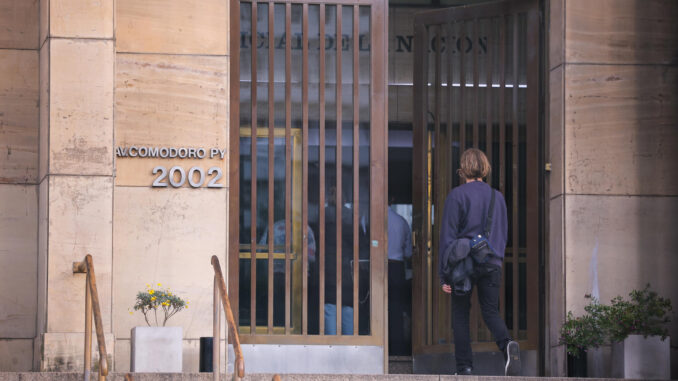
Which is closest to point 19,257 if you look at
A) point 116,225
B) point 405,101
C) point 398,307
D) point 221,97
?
point 116,225

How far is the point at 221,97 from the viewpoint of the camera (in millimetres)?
10516

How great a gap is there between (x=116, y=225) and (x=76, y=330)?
1143 millimetres

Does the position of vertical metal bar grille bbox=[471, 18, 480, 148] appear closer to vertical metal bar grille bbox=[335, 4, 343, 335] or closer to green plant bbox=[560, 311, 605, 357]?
vertical metal bar grille bbox=[335, 4, 343, 335]

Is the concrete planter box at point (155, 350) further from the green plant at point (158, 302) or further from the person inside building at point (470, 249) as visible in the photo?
the person inside building at point (470, 249)

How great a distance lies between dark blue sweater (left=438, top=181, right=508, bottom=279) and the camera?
9578 mm

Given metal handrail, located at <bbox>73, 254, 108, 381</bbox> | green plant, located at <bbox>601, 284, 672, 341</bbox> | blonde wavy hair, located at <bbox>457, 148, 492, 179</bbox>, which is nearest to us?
metal handrail, located at <bbox>73, 254, 108, 381</bbox>

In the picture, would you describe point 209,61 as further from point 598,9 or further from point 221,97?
point 598,9

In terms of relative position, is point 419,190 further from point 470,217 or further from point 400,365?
point 470,217

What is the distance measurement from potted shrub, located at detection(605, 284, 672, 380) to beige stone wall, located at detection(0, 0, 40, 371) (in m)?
5.04

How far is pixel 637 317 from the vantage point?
32.6 ft

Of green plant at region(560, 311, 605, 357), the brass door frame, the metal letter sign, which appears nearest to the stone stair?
green plant at region(560, 311, 605, 357)

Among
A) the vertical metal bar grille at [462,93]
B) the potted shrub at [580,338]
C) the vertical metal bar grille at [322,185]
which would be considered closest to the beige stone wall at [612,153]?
the potted shrub at [580,338]

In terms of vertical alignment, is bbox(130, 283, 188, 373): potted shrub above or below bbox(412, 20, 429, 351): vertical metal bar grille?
below

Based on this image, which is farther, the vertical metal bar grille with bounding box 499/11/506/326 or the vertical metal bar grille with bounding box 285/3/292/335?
the vertical metal bar grille with bounding box 499/11/506/326
